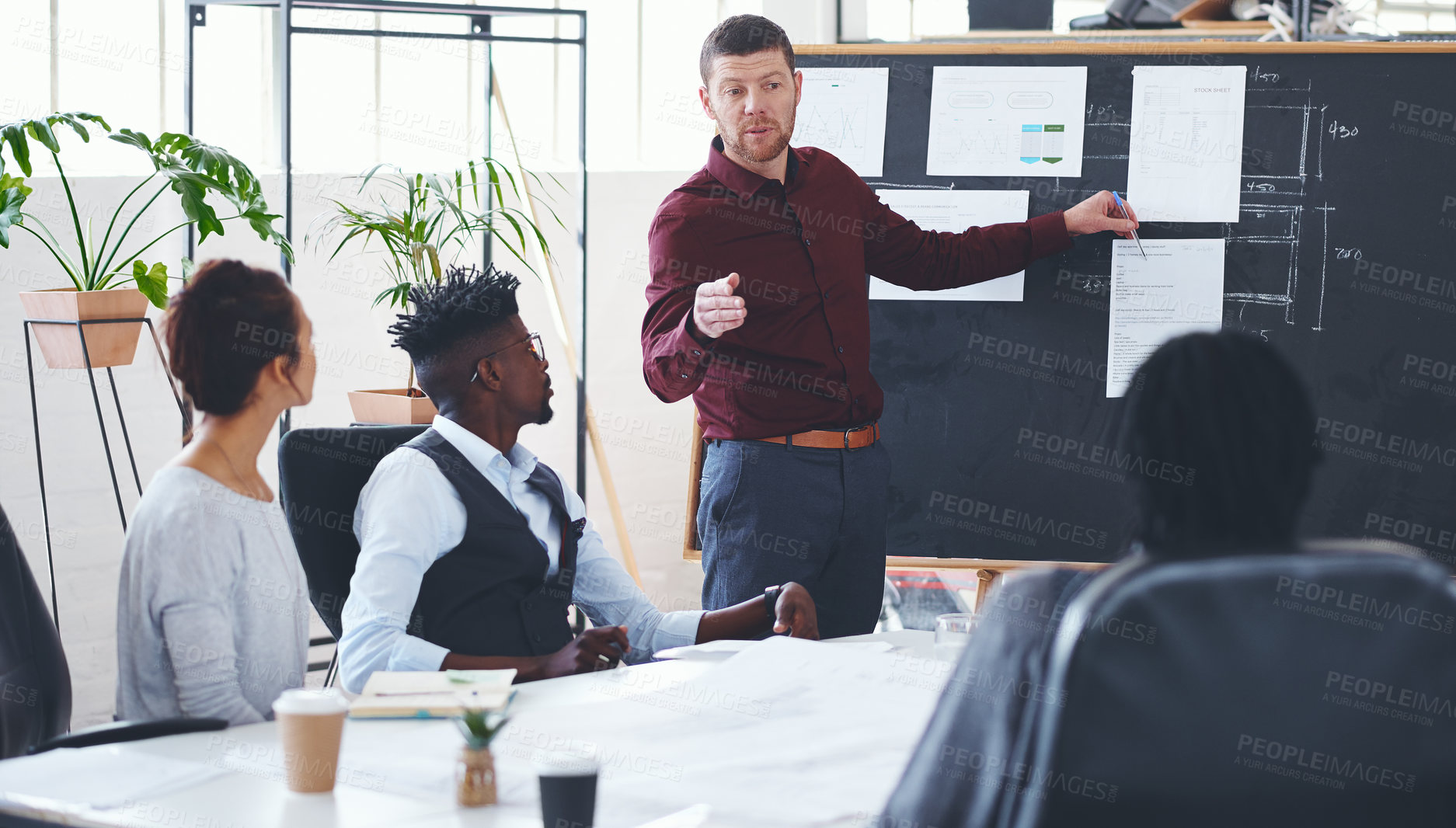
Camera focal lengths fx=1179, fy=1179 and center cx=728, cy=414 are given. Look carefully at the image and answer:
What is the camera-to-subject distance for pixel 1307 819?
2.93 ft

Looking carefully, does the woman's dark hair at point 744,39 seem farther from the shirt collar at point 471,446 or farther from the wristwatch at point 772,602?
the wristwatch at point 772,602

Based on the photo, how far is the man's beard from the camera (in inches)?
92.3

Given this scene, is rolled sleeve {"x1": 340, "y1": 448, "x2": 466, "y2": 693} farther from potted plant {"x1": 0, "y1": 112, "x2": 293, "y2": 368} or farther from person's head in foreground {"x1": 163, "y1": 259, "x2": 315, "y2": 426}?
potted plant {"x1": 0, "y1": 112, "x2": 293, "y2": 368}

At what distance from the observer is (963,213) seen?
268 centimetres

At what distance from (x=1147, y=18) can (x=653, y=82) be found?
5.87 ft

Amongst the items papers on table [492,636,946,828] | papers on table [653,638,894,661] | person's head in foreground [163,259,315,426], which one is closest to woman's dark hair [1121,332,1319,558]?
papers on table [492,636,946,828]

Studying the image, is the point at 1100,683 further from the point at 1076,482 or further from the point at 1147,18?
the point at 1147,18

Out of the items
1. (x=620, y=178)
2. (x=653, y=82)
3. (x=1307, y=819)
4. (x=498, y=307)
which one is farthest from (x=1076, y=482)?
(x=653, y=82)

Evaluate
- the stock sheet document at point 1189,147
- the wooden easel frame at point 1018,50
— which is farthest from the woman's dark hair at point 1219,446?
the stock sheet document at point 1189,147

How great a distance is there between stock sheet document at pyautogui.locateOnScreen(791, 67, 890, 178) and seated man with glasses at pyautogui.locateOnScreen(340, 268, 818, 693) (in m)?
1.03

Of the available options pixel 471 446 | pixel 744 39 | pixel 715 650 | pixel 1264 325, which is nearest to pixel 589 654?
pixel 715 650

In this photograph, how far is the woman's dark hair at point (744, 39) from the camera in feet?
7.58

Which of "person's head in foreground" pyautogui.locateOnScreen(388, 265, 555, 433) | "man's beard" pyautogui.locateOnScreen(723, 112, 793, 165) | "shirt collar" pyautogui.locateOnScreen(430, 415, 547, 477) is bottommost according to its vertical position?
"shirt collar" pyautogui.locateOnScreen(430, 415, 547, 477)

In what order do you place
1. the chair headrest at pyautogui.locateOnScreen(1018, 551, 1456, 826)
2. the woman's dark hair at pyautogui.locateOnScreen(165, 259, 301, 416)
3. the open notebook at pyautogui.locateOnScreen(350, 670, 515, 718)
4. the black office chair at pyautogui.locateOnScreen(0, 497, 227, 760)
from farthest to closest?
the black office chair at pyautogui.locateOnScreen(0, 497, 227, 760)
the woman's dark hair at pyautogui.locateOnScreen(165, 259, 301, 416)
the open notebook at pyautogui.locateOnScreen(350, 670, 515, 718)
the chair headrest at pyautogui.locateOnScreen(1018, 551, 1456, 826)
